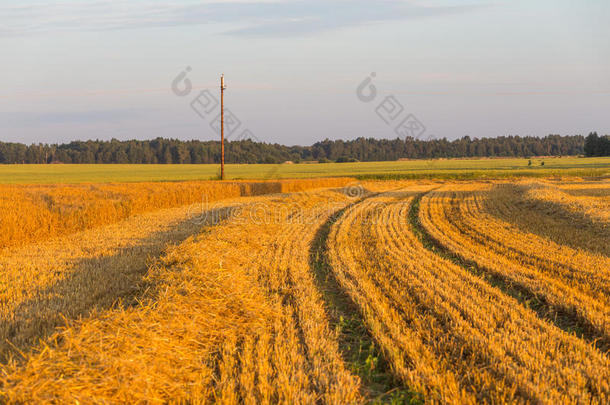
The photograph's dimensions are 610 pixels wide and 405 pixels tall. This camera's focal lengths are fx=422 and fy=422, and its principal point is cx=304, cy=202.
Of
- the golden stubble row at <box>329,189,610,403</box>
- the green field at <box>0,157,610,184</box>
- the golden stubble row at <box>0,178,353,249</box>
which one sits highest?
the green field at <box>0,157,610,184</box>

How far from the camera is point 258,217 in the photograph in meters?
14.6

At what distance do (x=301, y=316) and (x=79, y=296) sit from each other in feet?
11.4

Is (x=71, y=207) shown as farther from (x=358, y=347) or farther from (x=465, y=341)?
(x=465, y=341)

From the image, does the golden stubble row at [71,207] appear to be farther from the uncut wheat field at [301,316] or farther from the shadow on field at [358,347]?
the shadow on field at [358,347]

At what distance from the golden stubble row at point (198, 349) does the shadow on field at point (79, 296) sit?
51 cm

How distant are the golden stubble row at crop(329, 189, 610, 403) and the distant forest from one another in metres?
83.1

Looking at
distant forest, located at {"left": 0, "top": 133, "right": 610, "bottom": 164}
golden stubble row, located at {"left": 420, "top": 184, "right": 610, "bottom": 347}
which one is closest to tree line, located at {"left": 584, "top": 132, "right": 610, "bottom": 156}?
distant forest, located at {"left": 0, "top": 133, "right": 610, "bottom": 164}

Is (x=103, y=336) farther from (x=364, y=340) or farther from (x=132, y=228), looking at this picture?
(x=132, y=228)

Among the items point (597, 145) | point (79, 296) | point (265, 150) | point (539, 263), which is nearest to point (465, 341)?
point (539, 263)

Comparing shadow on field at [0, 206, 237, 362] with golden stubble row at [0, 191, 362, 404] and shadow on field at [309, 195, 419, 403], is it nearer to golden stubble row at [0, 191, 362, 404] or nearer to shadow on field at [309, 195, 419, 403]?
golden stubble row at [0, 191, 362, 404]

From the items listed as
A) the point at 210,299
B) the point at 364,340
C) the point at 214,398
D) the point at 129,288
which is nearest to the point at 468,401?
the point at 364,340

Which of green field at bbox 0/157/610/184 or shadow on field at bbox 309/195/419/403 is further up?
green field at bbox 0/157/610/184

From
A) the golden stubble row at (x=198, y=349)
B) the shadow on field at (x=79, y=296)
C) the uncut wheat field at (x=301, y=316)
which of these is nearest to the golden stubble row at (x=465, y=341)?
the uncut wheat field at (x=301, y=316)

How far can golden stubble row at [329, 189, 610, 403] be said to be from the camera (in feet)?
12.7
